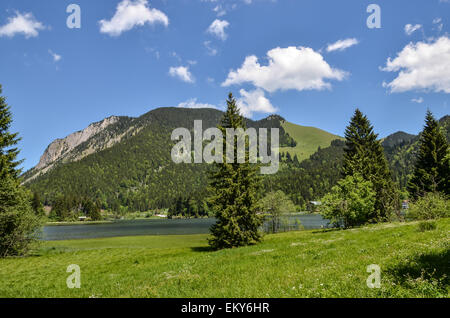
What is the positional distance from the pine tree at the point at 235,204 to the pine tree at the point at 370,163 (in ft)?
82.6

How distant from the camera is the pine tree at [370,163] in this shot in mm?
48594

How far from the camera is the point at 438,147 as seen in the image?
1973 inches

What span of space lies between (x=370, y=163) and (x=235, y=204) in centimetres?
3262

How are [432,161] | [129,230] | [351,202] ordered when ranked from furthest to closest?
[129,230] → [432,161] → [351,202]

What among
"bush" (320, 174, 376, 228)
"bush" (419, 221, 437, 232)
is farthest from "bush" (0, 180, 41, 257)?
"bush" (320, 174, 376, 228)

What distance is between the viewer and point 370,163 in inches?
1988

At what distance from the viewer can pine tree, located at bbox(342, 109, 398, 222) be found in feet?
159

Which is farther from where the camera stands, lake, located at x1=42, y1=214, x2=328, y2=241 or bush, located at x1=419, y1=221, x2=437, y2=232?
lake, located at x1=42, y1=214, x2=328, y2=241

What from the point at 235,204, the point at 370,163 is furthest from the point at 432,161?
the point at 235,204

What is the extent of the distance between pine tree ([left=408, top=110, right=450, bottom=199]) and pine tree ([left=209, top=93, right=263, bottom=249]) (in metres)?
34.8

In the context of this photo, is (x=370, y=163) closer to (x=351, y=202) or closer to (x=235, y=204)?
(x=351, y=202)

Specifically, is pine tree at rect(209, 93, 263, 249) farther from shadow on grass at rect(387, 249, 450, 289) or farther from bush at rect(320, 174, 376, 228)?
shadow on grass at rect(387, 249, 450, 289)

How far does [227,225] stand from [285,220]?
160ft

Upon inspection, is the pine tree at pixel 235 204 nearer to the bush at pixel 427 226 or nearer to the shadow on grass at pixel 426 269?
the bush at pixel 427 226
